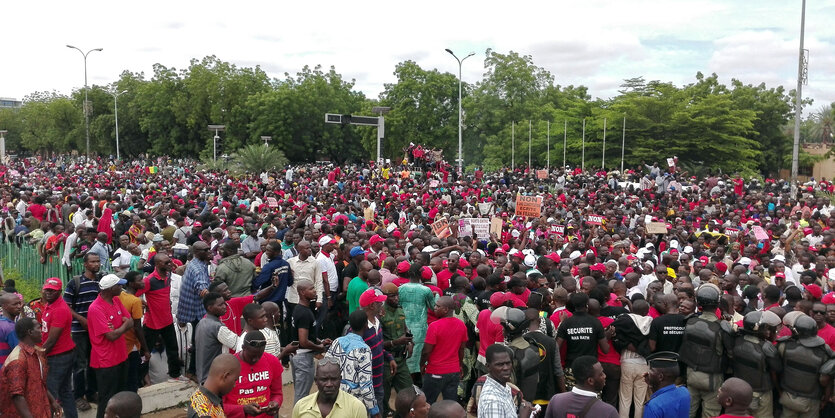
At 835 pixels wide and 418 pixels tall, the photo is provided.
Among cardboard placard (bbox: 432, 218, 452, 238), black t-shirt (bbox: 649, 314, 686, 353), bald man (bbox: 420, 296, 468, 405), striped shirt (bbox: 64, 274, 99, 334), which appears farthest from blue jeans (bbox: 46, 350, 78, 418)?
cardboard placard (bbox: 432, 218, 452, 238)

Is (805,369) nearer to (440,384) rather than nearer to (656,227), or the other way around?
(440,384)

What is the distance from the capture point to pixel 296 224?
12602 mm

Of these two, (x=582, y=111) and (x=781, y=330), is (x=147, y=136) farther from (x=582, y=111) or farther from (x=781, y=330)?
(x=781, y=330)

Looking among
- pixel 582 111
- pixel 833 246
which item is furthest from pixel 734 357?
pixel 582 111

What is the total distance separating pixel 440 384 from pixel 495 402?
1897mm

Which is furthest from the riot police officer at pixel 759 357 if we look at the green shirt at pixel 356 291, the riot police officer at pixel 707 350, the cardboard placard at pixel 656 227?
the cardboard placard at pixel 656 227

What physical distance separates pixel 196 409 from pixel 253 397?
0.69 metres

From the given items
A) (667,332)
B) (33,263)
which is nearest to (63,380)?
(667,332)

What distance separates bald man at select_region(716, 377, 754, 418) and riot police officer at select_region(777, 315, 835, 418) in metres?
1.67

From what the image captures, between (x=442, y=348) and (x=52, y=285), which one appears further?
(x=442, y=348)

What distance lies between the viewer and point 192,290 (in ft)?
22.9

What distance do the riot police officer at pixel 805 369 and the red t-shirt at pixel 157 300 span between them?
6.00m

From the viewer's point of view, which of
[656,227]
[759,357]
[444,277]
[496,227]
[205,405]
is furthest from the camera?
[496,227]

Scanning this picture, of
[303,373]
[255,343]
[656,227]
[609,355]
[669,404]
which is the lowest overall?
[303,373]
